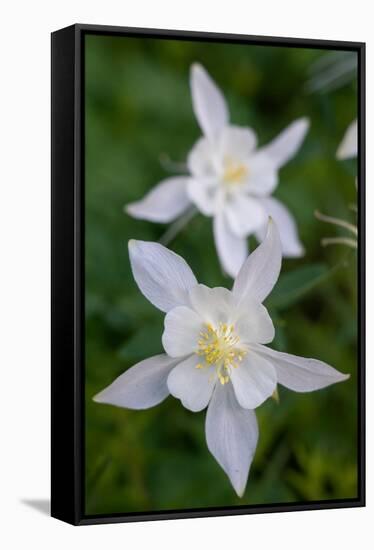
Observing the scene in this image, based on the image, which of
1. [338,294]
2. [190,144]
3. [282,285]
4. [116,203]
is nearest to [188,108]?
[190,144]

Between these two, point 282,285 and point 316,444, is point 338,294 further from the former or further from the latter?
point 282,285

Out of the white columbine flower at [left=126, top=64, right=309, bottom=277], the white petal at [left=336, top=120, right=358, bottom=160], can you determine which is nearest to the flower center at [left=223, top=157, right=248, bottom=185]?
the white columbine flower at [left=126, top=64, right=309, bottom=277]

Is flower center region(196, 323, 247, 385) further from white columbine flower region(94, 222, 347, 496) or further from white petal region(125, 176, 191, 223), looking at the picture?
white petal region(125, 176, 191, 223)

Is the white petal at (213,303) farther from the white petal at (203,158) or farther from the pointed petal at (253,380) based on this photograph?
the white petal at (203,158)

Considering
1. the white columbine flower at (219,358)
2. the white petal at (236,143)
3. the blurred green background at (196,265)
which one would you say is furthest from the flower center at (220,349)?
the white petal at (236,143)

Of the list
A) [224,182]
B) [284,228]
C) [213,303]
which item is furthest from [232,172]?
[213,303]
